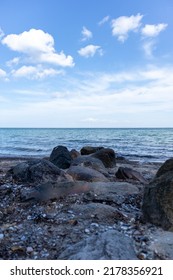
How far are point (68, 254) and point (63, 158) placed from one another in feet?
34.9

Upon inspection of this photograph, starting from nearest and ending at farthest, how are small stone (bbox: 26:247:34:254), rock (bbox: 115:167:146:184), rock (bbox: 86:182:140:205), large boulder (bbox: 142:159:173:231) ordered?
small stone (bbox: 26:247:34:254) → large boulder (bbox: 142:159:173:231) → rock (bbox: 86:182:140:205) → rock (bbox: 115:167:146:184)

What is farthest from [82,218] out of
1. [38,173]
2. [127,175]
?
[127,175]

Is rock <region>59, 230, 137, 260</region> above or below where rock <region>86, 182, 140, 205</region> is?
below

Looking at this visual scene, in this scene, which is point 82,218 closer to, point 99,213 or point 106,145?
point 99,213

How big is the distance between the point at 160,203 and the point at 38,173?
13.4 feet

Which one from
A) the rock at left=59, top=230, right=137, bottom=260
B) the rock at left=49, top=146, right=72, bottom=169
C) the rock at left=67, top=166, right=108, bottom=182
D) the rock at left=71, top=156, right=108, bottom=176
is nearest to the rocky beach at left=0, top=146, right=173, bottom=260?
the rock at left=59, top=230, right=137, bottom=260

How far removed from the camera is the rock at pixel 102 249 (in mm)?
4455

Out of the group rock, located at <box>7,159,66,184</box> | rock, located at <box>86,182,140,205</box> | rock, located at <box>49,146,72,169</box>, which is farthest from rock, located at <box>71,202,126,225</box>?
rock, located at <box>49,146,72,169</box>

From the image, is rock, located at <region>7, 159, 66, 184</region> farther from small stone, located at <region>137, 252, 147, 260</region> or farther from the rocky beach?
small stone, located at <region>137, 252, 147, 260</region>

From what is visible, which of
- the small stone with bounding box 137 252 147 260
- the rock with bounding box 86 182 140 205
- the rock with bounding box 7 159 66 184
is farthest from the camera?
the rock with bounding box 7 159 66 184

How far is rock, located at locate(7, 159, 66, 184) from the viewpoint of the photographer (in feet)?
29.1

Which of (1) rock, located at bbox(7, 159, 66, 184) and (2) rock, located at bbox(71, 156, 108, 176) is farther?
(2) rock, located at bbox(71, 156, 108, 176)

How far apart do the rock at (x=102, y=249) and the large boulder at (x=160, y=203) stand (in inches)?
43.3
